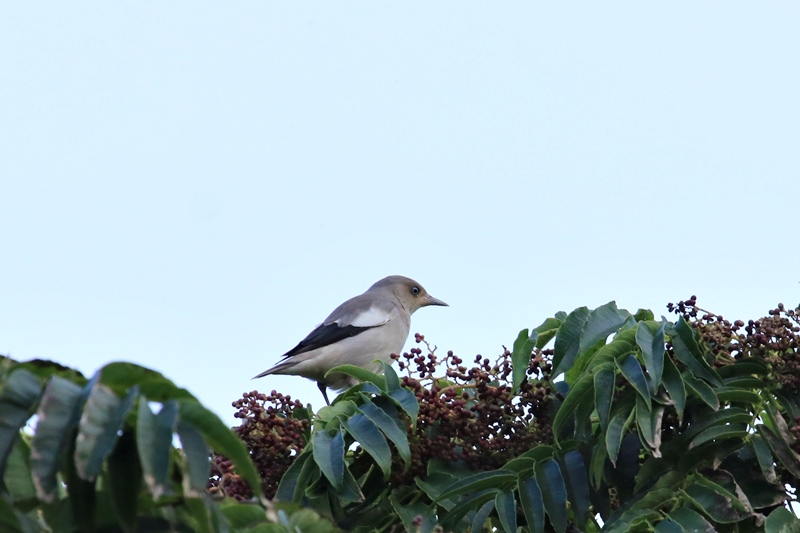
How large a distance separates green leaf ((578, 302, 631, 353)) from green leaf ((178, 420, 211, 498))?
2.55 meters

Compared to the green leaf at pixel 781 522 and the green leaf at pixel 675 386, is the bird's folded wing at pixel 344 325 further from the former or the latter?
the green leaf at pixel 781 522

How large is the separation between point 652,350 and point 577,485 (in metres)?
0.56

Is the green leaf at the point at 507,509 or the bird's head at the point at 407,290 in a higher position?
the bird's head at the point at 407,290

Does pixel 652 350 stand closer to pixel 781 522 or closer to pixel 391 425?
pixel 781 522

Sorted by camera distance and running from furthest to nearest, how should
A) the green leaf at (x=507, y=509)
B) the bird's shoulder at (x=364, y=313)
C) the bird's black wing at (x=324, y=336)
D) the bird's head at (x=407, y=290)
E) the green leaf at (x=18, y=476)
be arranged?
the bird's head at (x=407, y=290) < the bird's shoulder at (x=364, y=313) < the bird's black wing at (x=324, y=336) < the green leaf at (x=507, y=509) < the green leaf at (x=18, y=476)

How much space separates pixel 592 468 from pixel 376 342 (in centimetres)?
507

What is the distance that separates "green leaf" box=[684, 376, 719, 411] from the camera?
419 cm

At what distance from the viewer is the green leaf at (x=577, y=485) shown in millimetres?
4184

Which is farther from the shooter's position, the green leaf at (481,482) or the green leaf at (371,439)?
the green leaf at (371,439)

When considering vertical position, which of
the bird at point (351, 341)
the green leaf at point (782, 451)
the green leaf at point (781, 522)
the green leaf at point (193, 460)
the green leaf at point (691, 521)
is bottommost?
the green leaf at point (781, 522)

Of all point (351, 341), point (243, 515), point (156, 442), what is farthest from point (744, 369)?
point (351, 341)

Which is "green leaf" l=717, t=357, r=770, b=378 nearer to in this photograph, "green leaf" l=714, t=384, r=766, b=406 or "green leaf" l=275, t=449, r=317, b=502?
"green leaf" l=714, t=384, r=766, b=406

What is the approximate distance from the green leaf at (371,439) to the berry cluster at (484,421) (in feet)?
0.85

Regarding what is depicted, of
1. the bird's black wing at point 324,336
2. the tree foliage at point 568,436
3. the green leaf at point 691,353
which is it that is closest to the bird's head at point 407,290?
the bird's black wing at point 324,336
